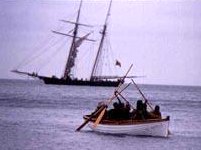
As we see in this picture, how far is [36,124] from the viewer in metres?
54.5

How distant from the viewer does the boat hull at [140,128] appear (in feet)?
142

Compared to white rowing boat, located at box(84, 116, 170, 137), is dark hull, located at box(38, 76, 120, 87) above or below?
above

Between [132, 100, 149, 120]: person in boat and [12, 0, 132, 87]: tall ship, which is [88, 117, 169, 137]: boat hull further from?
[12, 0, 132, 87]: tall ship

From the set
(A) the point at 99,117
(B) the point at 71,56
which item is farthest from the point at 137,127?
(B) the point at 71,56

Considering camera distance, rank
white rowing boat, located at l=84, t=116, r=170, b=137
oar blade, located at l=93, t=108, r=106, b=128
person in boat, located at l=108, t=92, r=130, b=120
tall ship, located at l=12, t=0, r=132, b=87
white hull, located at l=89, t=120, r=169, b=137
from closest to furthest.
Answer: person in boat, located at l=108, t=92, r=130, b=120, white rowing boat, located at l=84, t=116, r=170, b=137, white hull, located at l=89, t=120, r=169, b=137, oar blade, located at l=93, t=108, r=106, b=128, tall ship, located at l=12, t=0, r=132, b=87

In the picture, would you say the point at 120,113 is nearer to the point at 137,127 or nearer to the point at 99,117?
the point at 137,127

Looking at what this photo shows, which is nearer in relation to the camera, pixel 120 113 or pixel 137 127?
pixel 120 113

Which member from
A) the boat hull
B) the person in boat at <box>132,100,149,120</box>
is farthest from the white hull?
the person in boat at <box>132,100,149,120</box>

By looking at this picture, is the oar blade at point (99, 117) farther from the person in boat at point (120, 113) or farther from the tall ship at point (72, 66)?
the tall ship at point (72, 66)

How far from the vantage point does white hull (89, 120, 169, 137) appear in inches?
1704

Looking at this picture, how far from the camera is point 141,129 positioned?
143 ft

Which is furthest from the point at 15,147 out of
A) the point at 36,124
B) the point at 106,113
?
the point at 36,124

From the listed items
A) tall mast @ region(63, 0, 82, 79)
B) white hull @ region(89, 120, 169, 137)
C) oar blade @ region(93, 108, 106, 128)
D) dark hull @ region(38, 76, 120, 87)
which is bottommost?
white hull @ region(89, 120, 169, 137)

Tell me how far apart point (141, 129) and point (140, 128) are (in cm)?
13
